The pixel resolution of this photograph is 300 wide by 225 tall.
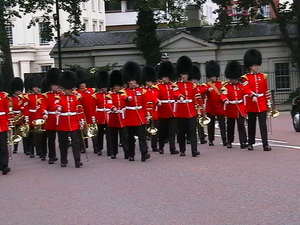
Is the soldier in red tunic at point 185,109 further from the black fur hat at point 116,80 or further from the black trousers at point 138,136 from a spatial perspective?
the black fur hat at point 116,80

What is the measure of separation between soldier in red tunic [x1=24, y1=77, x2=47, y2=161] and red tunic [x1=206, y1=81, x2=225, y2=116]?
13.3ft

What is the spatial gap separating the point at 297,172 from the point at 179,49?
2567cm

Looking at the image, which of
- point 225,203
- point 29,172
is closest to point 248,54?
point 29,172

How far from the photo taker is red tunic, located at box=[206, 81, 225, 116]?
16.3 meters

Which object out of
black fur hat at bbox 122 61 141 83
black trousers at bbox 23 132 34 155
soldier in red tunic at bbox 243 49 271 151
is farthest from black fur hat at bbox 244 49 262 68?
black trousers at bbox 23 132 34 155

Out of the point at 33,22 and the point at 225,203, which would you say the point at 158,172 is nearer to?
the point at 225,203

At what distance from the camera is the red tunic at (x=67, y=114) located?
1374 centimetres

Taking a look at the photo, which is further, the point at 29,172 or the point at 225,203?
the point at 29,172

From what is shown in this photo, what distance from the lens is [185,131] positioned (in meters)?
14.8

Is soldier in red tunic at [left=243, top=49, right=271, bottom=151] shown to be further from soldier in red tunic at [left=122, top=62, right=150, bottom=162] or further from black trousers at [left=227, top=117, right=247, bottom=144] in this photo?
soldier in red tunic at [left=122, top=62, right=150, bottom=162]

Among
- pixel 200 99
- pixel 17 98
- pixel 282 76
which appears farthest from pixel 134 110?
pixel 282 76

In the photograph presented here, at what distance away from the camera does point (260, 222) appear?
759cm

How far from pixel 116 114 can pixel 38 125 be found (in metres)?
2.00

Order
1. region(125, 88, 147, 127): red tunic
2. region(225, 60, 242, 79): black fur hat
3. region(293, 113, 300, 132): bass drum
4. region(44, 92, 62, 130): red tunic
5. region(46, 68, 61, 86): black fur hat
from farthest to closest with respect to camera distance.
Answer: region(293, 113, 300, 132): bass drum
region(225, 60, 242, 79): black fur hat
region(46, 68, 61, 86): black fur hat
region(44, 92, 62, 130): red tunic
region(125, 88, 147, 127): red tunic
